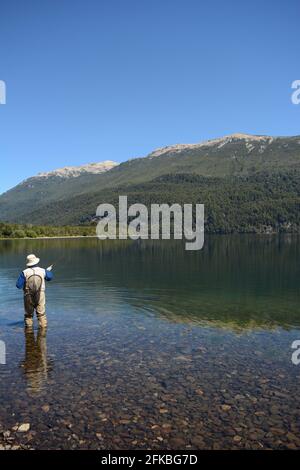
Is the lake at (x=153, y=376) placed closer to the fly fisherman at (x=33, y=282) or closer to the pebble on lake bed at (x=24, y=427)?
the pebble on lake bed at (x=24, y=427)

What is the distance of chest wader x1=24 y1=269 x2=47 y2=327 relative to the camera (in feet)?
72.5

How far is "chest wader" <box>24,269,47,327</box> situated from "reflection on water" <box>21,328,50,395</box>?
68 centimetres

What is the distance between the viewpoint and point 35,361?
59.0 feet

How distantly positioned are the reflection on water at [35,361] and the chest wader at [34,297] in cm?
68

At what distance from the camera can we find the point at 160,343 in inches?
839
